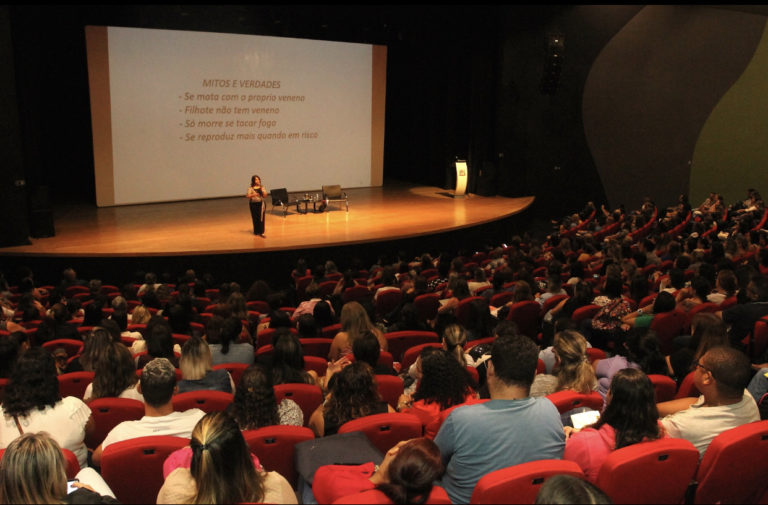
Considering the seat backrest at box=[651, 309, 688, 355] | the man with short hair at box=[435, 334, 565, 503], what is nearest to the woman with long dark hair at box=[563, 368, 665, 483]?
the man with short hair at box=[435, 334, 565, 503]

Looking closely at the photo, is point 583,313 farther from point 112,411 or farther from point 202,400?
point 112,411

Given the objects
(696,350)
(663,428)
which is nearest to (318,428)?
(663,428)

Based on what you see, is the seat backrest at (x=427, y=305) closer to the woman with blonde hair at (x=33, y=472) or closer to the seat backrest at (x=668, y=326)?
the seat backrest at (x=668, y=326)

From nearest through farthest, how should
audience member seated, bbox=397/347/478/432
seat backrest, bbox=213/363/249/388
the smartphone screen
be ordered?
the smartphone screen → audience member seated, bbox=397/347/478/432 → seat backrest, bbox=213/363/249/388

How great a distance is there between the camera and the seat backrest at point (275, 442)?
314 centimetres

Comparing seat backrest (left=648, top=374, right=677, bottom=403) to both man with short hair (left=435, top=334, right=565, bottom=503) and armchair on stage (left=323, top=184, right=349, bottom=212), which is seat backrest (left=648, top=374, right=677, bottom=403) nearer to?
man with short hair (left=435, top=334, right=565, bottom=503)

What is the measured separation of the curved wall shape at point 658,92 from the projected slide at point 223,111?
206 inches

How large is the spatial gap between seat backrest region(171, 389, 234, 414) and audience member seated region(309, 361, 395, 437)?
608 mm

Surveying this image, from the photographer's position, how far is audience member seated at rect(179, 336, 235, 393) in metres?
A: 4.13

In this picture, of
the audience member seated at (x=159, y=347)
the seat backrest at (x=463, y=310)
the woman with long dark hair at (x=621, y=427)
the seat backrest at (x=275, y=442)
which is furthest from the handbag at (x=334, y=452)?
the seat backrest at (x=463, y=310)

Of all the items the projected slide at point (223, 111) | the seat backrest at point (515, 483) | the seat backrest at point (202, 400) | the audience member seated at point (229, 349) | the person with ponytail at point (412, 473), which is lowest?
the audience member seated at point (229, 349)

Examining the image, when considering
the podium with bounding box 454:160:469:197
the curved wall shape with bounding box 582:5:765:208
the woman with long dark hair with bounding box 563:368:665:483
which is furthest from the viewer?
the podium with bounding box 454:160:469:197

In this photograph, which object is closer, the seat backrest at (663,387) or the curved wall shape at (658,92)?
the seat backrest at (663,387)

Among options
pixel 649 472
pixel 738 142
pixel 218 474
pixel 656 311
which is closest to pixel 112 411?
pixel 218 474
